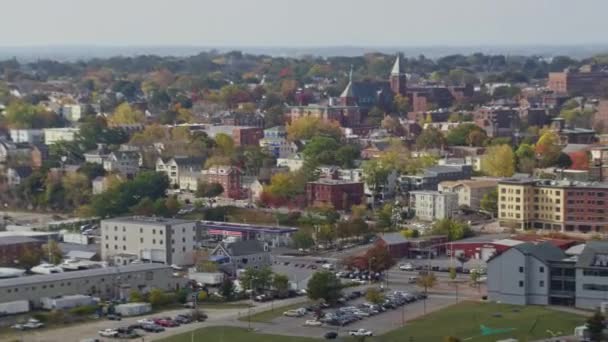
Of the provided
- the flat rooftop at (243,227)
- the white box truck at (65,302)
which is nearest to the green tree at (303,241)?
the flat rooftop at (243,227)

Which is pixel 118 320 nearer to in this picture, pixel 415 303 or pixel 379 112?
pixel 415 303

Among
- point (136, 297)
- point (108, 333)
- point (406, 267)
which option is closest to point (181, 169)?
point (406, 267)

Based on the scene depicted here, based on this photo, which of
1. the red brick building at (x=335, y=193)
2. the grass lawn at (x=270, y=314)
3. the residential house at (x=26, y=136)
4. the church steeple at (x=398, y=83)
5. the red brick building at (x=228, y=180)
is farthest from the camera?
the church steeple at (x=398, y=83)

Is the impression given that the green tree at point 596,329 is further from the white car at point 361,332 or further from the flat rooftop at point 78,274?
the flat rooftop at point 78,274

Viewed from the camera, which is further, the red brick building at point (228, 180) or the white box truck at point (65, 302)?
the red brick building at point (228, 180)

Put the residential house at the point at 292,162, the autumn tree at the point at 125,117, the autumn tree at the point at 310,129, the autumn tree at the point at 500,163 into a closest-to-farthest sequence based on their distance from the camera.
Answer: the autumn tree at the point at 500,163 → the residential house at the point at 292,162 → the autumn tree at the point at 310,129 → the autumn tree at the point at 125,117

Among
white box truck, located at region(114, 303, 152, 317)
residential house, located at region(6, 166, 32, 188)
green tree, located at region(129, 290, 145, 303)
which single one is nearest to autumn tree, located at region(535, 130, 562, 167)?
residential house, located at region(6, 166, 32, 188)

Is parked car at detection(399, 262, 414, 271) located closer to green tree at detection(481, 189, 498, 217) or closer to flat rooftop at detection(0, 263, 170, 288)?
flat rooftop at detection(0, 263, 170, 288)
